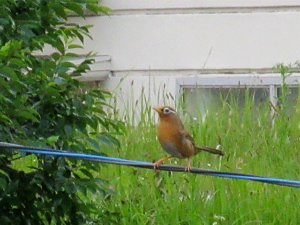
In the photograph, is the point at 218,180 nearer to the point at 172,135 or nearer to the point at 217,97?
the point at 172,135

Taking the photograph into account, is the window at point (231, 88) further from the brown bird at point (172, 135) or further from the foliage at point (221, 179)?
the brown bird at point (172, 135)

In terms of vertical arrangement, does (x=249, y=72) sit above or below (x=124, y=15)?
below

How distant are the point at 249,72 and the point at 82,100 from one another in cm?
352

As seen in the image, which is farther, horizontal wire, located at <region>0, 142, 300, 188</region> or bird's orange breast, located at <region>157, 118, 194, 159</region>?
bird's orange breast, located at <region>157, 118, 194, 159</region>

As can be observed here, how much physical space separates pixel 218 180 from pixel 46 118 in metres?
1.64

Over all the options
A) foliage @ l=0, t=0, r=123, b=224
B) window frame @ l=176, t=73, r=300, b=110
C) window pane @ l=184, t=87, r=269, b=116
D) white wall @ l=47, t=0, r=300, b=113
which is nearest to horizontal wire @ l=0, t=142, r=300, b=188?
foliage @ l=0, t=0, r=123, b=224

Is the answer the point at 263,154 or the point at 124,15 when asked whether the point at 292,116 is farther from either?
the point at 124,15

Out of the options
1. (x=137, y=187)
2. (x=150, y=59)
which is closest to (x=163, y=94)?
(x=150, y=59)

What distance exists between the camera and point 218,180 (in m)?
4.90

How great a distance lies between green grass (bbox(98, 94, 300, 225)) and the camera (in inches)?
181

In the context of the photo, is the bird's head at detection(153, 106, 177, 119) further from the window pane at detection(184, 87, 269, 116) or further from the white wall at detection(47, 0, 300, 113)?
the white wall at detection(47, 0, 300, 113)

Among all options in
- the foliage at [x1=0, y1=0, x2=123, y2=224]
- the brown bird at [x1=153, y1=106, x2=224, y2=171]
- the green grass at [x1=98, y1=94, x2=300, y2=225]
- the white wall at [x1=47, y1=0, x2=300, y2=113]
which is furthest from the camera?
the white wall at [x1=47, y1=0, x2=300, y2=113]

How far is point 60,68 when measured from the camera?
360cm

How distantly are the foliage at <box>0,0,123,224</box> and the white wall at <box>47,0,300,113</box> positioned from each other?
3.07m
